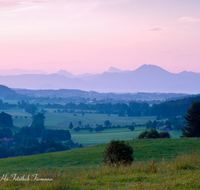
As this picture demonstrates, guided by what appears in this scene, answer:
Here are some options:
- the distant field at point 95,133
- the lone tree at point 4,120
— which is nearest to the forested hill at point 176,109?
the distant field at point 95,133

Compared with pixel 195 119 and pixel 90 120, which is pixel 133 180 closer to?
pixel 195 119

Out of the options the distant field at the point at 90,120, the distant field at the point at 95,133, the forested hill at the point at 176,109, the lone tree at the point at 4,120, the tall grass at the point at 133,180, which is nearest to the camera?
the tall grass at the point at 133,180

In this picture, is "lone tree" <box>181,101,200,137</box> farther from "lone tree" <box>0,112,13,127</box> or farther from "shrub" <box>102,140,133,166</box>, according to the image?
"lone tree" <box>0,112,13,127</box>

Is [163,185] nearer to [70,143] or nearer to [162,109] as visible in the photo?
[70,143]

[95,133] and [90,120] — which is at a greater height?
[90,120]

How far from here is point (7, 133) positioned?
104m

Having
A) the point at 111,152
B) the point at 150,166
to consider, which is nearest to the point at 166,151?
the point at 111,152

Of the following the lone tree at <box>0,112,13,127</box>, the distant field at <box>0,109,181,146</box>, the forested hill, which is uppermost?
the forested hill

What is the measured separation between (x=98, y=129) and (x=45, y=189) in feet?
341

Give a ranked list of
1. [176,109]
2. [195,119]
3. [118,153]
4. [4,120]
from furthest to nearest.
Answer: [176,109] < [4,120] < [195,119] < [118,153]

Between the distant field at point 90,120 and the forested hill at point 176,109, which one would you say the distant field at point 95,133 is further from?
the forested hill at point 176,109

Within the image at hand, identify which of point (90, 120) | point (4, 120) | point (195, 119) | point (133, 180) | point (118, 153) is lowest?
point (90, 120)

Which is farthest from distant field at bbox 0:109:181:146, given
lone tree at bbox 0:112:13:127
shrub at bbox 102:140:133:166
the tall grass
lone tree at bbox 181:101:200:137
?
the tall grass

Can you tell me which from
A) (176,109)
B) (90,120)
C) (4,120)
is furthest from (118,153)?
(176,109)
